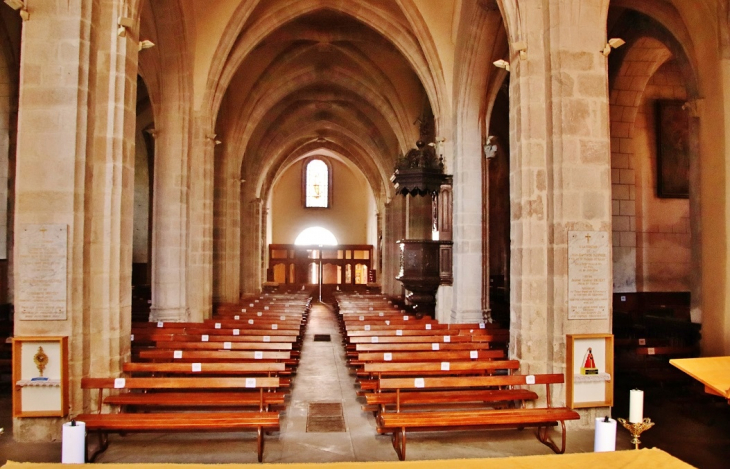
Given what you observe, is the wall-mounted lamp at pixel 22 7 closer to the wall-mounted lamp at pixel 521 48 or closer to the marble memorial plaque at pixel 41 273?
the marble memorial plaque at pixel 41 273

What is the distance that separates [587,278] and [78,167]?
5.90 metres

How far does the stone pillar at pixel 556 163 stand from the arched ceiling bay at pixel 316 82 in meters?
7.86

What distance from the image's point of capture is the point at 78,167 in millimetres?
6195

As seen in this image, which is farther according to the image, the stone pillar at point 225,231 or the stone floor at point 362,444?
the stone pillar at point 225,231

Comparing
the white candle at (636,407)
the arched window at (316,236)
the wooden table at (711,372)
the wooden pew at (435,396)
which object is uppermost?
the arched window at (316,236)

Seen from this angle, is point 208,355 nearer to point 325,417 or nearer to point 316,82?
point 325,417

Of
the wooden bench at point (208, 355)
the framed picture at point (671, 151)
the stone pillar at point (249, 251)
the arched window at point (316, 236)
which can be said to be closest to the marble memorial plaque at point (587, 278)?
→ the wooden bench at point (208, 355)

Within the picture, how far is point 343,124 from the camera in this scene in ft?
83.3

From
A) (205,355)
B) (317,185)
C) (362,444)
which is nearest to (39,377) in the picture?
(205,355)

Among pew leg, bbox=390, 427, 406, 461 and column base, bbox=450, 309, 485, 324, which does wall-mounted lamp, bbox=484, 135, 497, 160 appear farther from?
pew leg, bbox=390, 427, 406, 461

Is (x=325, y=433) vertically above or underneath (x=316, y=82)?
underneath

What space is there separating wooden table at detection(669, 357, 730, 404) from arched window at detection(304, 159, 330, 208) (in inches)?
1311

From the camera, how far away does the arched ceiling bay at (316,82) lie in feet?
54.3

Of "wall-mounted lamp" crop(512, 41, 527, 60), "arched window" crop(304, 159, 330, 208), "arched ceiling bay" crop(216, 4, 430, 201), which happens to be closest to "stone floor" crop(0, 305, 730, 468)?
"wall-mounted lamp" crop(512, 41, 527, 60)
